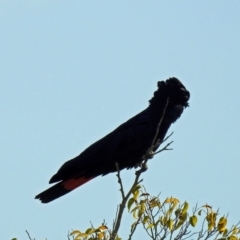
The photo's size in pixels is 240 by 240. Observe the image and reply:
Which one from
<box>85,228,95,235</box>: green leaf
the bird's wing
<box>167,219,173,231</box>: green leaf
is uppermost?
the bird's wing

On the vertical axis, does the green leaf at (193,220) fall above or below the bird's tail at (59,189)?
below

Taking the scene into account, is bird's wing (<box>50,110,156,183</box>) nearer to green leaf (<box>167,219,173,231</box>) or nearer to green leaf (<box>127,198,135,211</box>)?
green leaf (<box>127,198,135,211</box>)

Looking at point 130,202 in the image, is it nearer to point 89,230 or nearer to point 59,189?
point 89,230

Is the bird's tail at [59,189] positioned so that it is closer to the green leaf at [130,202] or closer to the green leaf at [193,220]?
the green leaf at [130,202]

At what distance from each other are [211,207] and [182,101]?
9.59 feet

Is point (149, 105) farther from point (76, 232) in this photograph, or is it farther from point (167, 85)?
point (76, 232)

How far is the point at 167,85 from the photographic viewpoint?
8.66 m

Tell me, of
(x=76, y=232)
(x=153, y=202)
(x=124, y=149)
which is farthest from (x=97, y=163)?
(x=76, y=232)

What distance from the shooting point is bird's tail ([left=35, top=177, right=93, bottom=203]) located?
24.2ft

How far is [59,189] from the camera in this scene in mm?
7508

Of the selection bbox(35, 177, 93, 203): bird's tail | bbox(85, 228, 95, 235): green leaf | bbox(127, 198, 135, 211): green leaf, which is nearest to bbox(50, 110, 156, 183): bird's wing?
bbox(35, 177, 93, 203): bird's tail

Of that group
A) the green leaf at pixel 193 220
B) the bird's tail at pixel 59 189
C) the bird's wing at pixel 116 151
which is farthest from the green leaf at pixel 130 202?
the bird's wing at pixel 116 151

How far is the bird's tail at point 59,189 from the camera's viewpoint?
738cm

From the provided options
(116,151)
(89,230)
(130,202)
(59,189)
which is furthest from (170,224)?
(116,151)
